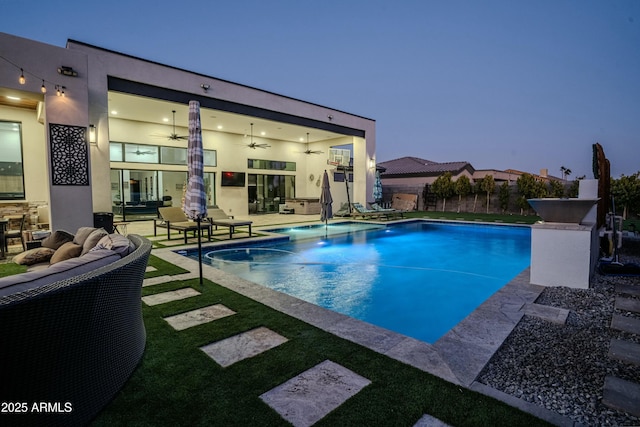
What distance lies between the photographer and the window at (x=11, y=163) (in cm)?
814

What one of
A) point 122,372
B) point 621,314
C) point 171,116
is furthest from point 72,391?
point 171,116

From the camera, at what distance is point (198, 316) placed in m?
3.23

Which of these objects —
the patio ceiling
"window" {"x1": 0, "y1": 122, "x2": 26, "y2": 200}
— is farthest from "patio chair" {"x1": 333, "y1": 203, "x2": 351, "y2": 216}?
"window" {"x1": 0, "y1": 122, "x2": 26, "y2": 200}

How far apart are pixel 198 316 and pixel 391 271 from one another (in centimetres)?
419

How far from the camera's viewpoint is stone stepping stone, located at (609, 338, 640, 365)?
2.34 meters

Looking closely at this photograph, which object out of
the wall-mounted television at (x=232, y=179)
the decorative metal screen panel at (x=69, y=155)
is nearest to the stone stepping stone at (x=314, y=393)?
the decorative metal screen panel at (x=69, y=155)

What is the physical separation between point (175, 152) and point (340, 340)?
525 inches

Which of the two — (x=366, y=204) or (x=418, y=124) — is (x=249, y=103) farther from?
(x=418, y=124)

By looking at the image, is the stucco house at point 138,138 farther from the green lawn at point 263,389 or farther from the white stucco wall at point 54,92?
the green lawn at point 263,389

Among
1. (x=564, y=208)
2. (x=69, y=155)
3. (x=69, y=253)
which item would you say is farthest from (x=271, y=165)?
(x=564, y=208)

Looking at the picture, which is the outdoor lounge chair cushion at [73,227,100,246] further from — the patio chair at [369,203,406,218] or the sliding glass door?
the sliding glass door

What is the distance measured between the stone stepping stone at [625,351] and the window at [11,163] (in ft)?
38.5

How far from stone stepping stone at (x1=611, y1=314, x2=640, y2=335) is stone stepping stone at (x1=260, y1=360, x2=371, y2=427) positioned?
98.5 inches

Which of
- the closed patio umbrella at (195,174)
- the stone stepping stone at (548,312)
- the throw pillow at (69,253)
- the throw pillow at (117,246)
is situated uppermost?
the closed patio umbrella at (195,174)
